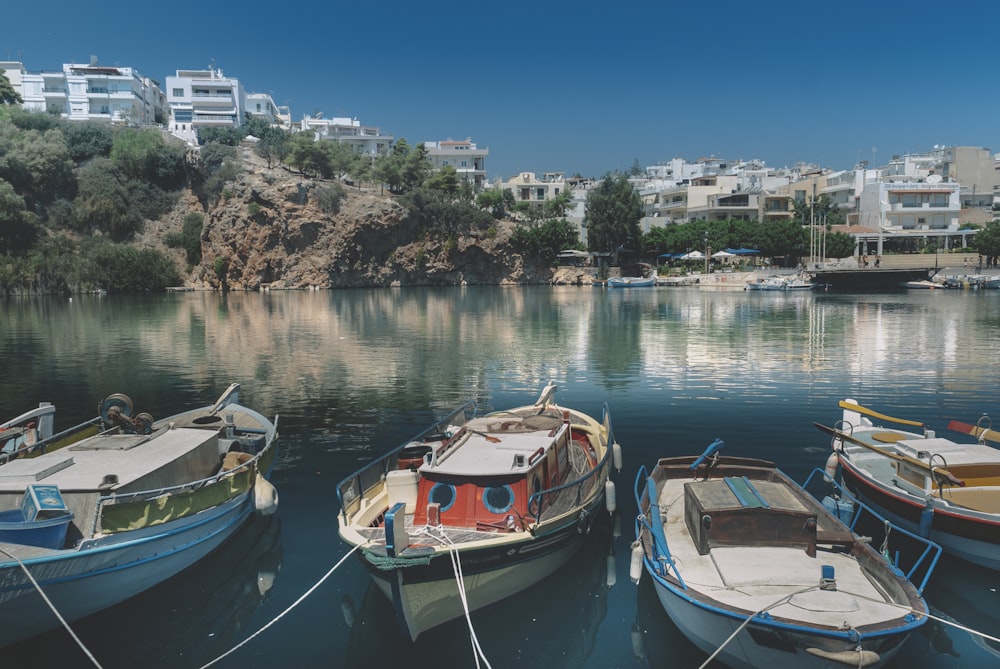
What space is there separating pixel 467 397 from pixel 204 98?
130m

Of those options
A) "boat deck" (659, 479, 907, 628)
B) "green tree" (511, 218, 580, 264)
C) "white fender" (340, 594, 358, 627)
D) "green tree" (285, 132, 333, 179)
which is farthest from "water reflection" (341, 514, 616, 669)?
"green tree" (285, 132, 333, 179)

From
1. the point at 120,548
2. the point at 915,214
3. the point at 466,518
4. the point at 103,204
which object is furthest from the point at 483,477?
the point at 915,214

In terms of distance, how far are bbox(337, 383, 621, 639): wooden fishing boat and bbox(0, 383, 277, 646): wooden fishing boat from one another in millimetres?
2897

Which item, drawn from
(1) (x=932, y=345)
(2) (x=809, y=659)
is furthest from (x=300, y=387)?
(1) (x=932, y=345)

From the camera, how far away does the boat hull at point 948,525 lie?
11273 millimetres

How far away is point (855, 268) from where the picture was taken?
90.3m

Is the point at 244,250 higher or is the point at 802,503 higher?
the point at 244,250

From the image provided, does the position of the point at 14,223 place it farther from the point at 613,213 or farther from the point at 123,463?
the point at 123,463

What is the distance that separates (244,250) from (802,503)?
97.1m

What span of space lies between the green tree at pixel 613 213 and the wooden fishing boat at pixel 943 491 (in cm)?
9273

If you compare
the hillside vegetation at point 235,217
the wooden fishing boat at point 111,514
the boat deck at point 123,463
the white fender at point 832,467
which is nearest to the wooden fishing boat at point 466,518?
the wooden fishing boat at point 111,514

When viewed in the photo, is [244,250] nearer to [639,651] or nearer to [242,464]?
[242,464]

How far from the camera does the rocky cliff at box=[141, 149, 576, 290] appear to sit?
320ft

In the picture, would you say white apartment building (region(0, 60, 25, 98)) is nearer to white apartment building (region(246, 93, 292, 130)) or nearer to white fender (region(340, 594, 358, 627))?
white apartment building (region(246, 93, 292, 130))
